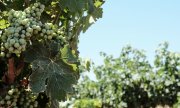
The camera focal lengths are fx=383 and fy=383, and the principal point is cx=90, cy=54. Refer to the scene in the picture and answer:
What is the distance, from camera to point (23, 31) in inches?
125

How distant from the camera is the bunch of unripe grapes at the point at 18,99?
3.41 meters

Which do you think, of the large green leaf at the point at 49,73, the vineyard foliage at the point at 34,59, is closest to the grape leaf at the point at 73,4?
the vineyard foliage at the point at 34,59

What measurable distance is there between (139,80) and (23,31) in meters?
21.7

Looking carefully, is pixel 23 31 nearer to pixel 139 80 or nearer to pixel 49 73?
pixel 49 73

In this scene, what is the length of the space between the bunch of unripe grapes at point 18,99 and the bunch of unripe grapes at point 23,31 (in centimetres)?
36

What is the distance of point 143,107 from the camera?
2545 cm

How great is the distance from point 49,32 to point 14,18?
0.34 metres

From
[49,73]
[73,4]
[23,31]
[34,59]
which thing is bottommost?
[49,73]

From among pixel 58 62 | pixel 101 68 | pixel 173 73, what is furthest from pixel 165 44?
pixel 58 62

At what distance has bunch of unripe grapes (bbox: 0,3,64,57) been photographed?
10.3 feet

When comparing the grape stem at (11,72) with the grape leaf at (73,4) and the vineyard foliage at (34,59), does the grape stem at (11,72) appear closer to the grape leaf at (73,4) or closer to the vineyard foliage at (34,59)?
the vineyard foliage at (34,59)

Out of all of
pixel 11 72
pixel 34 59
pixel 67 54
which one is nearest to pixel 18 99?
pixel 11 72

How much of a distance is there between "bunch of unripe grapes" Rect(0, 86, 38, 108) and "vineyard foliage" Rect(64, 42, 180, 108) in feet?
65.5

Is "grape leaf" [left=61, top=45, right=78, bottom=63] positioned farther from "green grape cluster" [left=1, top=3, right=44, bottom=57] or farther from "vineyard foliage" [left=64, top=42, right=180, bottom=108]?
"vineyard foliage" [left=64, top=42, right=180, bottom=108]
